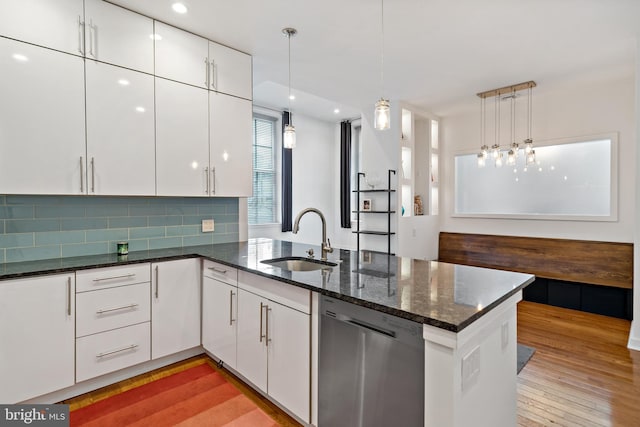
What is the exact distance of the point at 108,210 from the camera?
261 cm

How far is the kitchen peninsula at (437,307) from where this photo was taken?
1189mm

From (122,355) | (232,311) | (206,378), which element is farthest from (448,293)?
(122,355)

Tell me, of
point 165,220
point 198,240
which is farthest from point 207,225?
point 165,220

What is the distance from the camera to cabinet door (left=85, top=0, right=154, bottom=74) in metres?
2.23

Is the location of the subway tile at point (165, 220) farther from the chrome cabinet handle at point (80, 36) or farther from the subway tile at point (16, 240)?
the chrome cabinet handle at point (80, 36)

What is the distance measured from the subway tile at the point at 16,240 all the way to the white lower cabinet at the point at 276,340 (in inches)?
58.1

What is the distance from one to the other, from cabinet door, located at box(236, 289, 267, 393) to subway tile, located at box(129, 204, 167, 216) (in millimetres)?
1220

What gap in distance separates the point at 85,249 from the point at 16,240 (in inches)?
15.5

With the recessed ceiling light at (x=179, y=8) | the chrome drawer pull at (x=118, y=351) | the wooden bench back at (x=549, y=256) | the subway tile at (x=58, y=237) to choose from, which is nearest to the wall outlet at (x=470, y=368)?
the chrome drawer pull at (x=118, y=351)

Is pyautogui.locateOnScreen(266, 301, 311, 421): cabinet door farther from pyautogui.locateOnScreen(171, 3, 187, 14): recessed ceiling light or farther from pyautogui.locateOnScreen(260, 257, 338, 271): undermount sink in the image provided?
pyautogui.locateOnScreen(171, 3, 187, 14): recessed ceiling light

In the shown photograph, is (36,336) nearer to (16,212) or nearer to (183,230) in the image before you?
(16,212)

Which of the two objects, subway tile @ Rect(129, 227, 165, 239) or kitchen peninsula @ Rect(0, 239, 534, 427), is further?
subway tile @ Rect(129, 227, 165, 239)

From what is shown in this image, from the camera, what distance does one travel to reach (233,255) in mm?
2502

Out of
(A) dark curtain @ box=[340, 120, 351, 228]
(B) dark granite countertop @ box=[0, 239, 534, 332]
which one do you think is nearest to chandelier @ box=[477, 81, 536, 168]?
(A) dark curtain @ box=[340, 120, 351, 228]
